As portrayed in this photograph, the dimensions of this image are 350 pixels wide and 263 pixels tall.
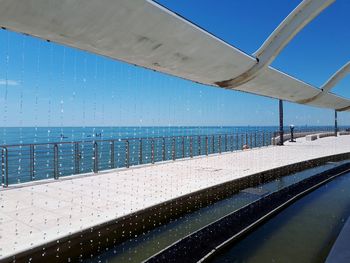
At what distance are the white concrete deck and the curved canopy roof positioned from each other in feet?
8.53

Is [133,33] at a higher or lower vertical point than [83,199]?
higher

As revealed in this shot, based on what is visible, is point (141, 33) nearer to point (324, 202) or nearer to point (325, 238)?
point (325, 238)

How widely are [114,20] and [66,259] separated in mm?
3219

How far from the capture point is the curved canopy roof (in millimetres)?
1837

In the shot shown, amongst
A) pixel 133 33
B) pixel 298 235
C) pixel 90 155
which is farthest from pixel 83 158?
pixel 133 33

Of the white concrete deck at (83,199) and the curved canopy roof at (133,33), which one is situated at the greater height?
the curved canopy roof at (133,33)

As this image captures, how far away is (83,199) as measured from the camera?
5957 millimetres

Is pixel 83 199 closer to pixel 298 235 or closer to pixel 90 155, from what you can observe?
pixel 298 235

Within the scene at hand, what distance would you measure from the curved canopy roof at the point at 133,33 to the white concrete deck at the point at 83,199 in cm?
260

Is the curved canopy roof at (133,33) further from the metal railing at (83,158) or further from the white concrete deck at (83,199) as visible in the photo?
the metal railing at (83,158)

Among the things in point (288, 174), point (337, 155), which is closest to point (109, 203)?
point (288, 174)

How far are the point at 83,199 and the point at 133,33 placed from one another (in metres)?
4.46

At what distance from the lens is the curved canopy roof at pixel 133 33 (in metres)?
1.84

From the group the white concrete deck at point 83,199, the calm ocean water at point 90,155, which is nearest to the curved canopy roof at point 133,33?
the white concrete deck at point 83,199
